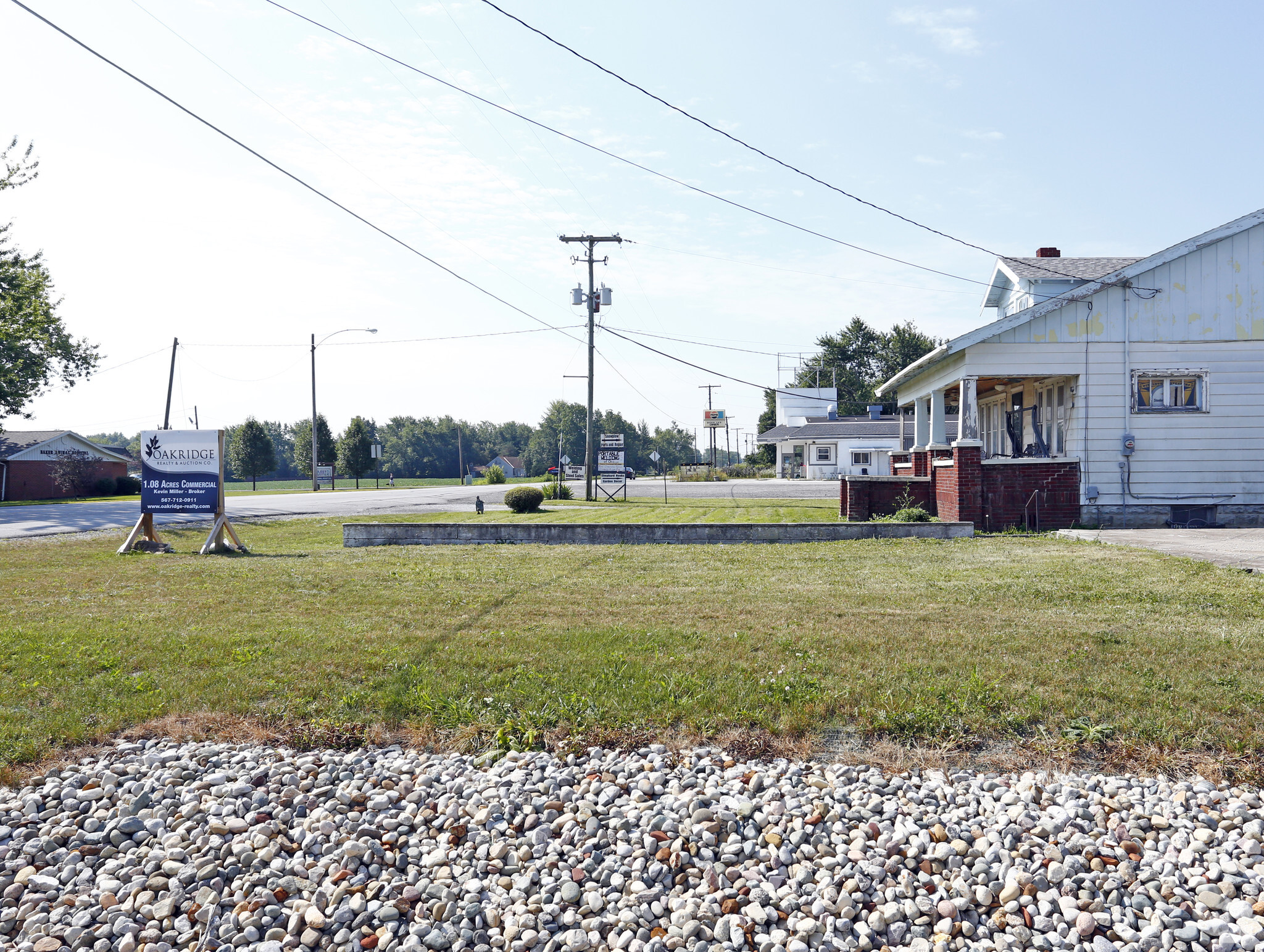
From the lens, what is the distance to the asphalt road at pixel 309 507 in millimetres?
19266

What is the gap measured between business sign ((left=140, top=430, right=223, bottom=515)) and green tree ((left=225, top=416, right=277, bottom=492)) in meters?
56.1

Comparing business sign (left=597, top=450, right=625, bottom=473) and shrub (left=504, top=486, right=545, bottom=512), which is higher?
business sign (left=597, top=450, right=625, bottom=473)

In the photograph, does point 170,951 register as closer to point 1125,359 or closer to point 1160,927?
point 1160,927

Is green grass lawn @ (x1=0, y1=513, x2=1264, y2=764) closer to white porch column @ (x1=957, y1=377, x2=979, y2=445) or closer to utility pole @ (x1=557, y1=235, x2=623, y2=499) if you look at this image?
white porch column @ (x1=957, y1=377, x2=979, y2=445)

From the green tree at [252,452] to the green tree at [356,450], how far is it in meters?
7.83

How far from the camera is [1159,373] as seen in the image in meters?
14.6

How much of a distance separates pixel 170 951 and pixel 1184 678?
17.3 ft

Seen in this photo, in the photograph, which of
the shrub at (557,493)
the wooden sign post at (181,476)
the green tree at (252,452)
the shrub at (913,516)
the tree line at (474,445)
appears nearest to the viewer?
the wooden sign post at (181,476)

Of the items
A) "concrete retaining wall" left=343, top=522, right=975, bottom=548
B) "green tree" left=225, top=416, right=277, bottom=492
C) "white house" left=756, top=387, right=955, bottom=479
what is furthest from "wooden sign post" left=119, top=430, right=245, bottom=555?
"green tree" left=225, top=416, right=277, bottom=492

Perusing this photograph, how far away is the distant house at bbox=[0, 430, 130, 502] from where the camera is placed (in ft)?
145

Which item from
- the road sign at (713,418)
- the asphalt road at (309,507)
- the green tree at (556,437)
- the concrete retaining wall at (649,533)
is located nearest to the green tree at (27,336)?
the asphalt road at (309,507)

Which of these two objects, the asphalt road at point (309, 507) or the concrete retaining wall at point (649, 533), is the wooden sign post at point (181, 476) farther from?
the asphalt road at point (309, 507)

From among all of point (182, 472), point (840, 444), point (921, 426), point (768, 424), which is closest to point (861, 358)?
point (768, 424)

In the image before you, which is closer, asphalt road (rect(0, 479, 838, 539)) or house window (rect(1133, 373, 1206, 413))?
house window (rect(1133, 373, 1206, 413))
